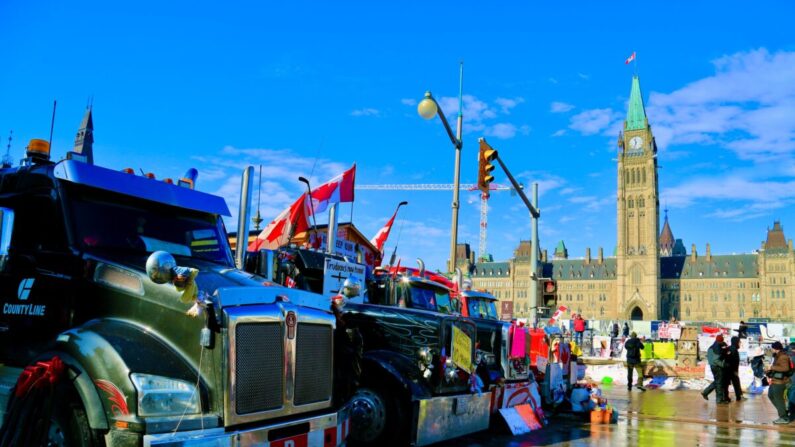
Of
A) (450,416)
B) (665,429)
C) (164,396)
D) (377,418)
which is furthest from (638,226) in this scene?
(164,396)

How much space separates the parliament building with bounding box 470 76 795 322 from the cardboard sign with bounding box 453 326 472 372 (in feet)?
484

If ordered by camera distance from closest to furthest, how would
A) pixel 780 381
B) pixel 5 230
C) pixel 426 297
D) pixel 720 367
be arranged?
pixel 5 230
pixel 426 297
pixel 780 381
pixel 720 367

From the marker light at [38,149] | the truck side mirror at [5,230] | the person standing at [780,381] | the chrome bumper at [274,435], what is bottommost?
the person standing at [780,381]

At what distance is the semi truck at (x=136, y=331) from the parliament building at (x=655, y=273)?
499ft

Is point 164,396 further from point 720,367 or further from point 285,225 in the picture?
point 720,367

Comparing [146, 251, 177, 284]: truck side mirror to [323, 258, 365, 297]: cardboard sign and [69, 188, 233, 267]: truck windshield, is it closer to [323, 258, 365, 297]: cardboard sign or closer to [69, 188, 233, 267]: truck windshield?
[69, 188, 233, 267]: truck windshield

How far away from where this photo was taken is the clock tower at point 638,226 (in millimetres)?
156500

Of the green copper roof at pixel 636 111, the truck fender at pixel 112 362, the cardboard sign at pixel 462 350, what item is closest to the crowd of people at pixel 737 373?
the cardboard sign at pixel 462 350

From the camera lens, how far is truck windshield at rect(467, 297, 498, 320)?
1387 centimetres

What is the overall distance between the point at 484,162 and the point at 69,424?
13.8 metres

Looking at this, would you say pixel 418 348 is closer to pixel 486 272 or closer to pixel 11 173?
pixel 11 173

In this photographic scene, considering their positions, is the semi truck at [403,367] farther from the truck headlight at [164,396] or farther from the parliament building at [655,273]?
the parliament building at [655,273]

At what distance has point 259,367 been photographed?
4.99 m

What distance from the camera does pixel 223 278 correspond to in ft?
17.9
